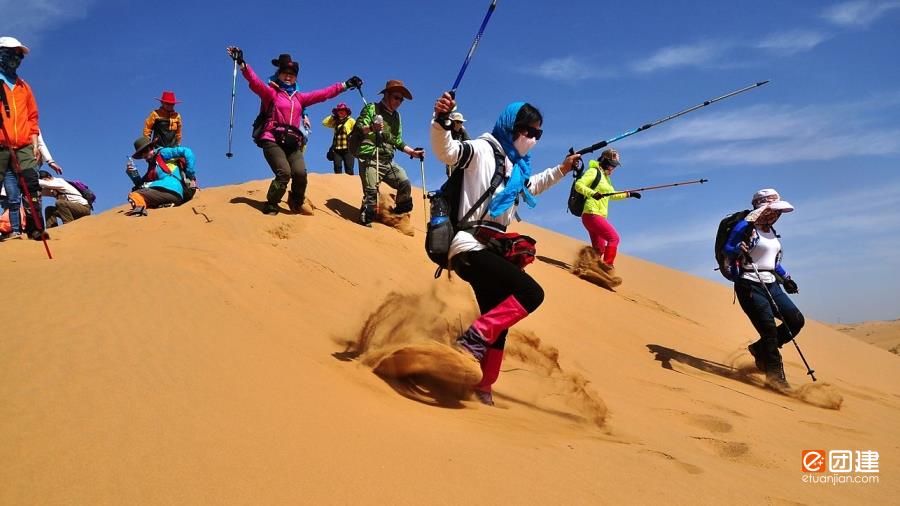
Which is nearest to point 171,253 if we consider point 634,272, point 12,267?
point 12,267

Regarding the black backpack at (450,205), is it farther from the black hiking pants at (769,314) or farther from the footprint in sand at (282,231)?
the black hiking pants at (769,314)

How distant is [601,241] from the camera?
1022 cm

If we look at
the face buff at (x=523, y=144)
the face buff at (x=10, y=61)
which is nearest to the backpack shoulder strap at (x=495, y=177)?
the face buff at (x=523, y=144)

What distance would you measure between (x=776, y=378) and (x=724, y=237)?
152cm

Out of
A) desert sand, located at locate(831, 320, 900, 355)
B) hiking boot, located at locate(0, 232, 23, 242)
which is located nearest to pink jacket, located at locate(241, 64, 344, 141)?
hiking boot, located at locate(0, 232, 23, 242)

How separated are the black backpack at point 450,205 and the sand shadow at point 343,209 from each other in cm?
480

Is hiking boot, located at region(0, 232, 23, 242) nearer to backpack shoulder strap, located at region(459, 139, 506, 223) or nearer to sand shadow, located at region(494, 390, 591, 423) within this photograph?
backpack shoulder strap, located at region(459, 139, 506, 223)

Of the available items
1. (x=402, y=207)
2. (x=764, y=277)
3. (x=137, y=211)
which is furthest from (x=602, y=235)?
(x=137, y=211)

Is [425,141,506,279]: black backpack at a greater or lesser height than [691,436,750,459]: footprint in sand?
greater

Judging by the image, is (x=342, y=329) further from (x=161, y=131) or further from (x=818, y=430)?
(x=161, y=131)

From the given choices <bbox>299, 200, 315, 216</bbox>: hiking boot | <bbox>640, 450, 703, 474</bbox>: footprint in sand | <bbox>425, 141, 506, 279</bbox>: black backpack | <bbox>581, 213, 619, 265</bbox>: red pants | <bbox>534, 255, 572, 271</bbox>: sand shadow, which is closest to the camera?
<bbox>640, 450, 703, 474</bbox>: footprint in sand

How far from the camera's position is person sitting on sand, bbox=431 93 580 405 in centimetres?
364

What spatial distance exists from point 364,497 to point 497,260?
1.97 m

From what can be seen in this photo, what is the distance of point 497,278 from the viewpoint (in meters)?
3.71
